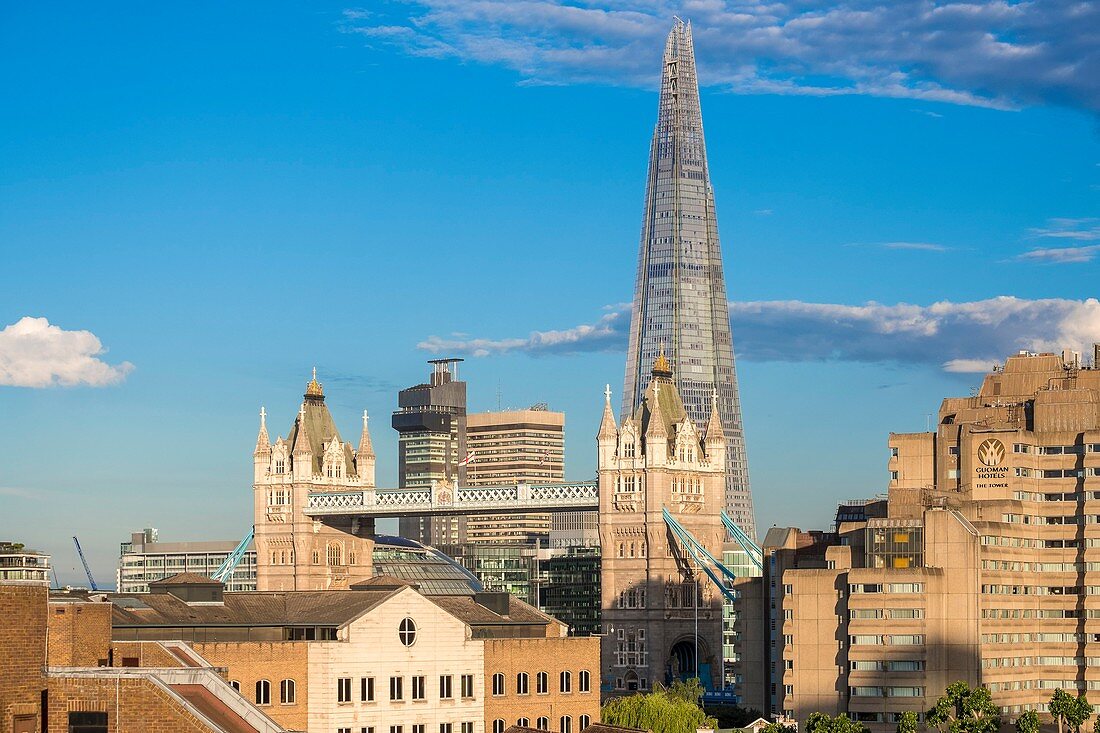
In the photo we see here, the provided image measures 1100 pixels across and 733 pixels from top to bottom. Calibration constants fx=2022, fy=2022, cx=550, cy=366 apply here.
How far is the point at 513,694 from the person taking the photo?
130m

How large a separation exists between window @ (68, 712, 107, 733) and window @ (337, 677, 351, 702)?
7515cm

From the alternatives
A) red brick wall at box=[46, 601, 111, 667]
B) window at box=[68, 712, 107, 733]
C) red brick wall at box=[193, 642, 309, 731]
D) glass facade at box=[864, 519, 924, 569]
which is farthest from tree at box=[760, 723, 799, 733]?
window at box=[68, 712, 107, 733]

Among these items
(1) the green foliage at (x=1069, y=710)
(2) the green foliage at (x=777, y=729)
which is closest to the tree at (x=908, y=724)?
(2) the green foliage at (x=777, y=729)

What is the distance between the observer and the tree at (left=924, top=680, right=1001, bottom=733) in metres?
158

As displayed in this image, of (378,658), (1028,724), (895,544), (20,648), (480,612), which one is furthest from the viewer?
(895,544)

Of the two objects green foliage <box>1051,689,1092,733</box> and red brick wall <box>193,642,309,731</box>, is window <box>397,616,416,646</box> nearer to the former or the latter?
red brick wall <box>193,642,309,731</box>

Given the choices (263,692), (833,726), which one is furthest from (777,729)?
(263,692)

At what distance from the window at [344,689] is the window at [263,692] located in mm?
4466

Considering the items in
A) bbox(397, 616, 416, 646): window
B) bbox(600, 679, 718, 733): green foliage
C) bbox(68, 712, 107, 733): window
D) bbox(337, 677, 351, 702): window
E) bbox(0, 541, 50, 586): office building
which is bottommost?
bbox(600, 679, 718, 733): green foliage

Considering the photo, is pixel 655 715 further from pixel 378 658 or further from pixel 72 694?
pixel 72 694

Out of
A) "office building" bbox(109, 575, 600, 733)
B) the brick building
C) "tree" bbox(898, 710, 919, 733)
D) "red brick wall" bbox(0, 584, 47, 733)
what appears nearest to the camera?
"red brick wall" bbox(0, 584, 47, 733)

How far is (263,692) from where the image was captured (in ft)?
392

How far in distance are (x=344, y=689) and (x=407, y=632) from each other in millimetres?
5385

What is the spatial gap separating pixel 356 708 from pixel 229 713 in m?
71.2
